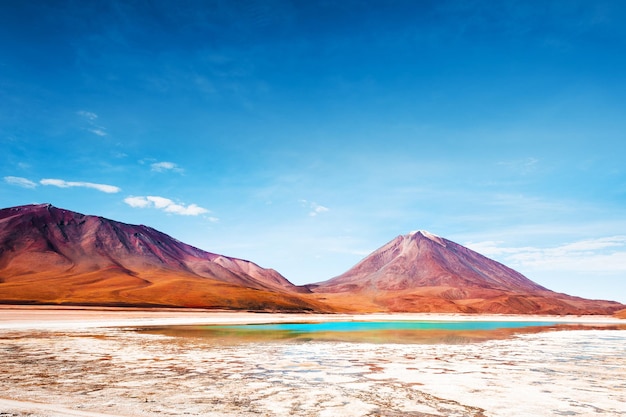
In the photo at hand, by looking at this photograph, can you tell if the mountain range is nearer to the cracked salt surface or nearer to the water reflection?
the water reflection

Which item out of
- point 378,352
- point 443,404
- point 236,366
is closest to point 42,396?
point 236,366

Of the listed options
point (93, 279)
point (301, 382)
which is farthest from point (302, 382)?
point (93, 279)

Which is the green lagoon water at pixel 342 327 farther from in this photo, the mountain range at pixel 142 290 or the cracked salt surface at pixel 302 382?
the mountain range at pixel 142 290

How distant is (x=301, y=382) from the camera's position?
44.1 ft

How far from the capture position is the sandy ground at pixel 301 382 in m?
9.98

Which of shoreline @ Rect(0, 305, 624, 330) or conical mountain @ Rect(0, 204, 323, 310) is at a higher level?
conical mountain @ Rect(0, 204, 323, 310)

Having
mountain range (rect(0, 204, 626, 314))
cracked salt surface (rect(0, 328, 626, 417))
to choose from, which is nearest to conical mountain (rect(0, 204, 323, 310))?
mountain range (rect(0, 204, 626, 314))

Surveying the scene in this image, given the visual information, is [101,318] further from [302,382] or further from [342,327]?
[302,382]

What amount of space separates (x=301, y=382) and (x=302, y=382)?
0.03 metres

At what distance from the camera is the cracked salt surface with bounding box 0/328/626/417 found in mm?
9984

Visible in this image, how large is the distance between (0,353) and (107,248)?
194831 millimetres

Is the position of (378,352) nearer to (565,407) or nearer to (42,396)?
(565,407)

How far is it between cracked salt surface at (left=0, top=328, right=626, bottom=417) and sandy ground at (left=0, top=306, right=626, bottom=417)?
0.10 ft

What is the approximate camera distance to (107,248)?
19838 cm
